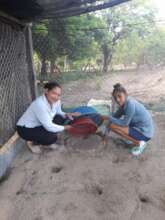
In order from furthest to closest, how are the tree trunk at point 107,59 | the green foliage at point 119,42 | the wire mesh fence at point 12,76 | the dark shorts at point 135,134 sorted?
the tree trunk at point 107,59, the green foliage at point 119,42, the wire mesh fence at point 12,76, the dark shorts at point 135,134

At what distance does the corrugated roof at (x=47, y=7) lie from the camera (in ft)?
8.80

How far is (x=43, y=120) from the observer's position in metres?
2.74

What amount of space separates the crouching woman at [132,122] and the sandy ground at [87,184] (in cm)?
19

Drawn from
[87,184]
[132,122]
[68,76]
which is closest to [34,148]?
[87,184]

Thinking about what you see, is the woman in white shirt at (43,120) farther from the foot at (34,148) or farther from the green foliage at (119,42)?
the green foliage at (119,42)

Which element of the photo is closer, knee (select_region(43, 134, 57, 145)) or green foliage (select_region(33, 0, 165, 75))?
knee (select_region(43, 134, 57, 145))

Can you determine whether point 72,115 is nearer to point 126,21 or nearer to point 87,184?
point 87,184

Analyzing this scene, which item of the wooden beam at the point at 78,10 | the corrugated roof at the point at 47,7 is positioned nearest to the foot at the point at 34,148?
the corrugated roof at the point at 47,7

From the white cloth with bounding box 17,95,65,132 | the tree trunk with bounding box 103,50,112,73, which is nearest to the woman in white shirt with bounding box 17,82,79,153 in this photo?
the white cloth with bounding box 17,95,65,132

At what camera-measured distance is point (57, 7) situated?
3010mm

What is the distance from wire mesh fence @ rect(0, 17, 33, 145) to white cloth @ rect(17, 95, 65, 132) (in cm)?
27

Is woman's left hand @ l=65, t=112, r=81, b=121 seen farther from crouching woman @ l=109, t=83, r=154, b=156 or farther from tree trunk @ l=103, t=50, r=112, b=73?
tree trunk @ l=103, t=50, r=112, b=73

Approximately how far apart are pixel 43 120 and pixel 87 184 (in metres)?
0.85

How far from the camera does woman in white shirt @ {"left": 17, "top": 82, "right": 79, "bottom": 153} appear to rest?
2.74 m
